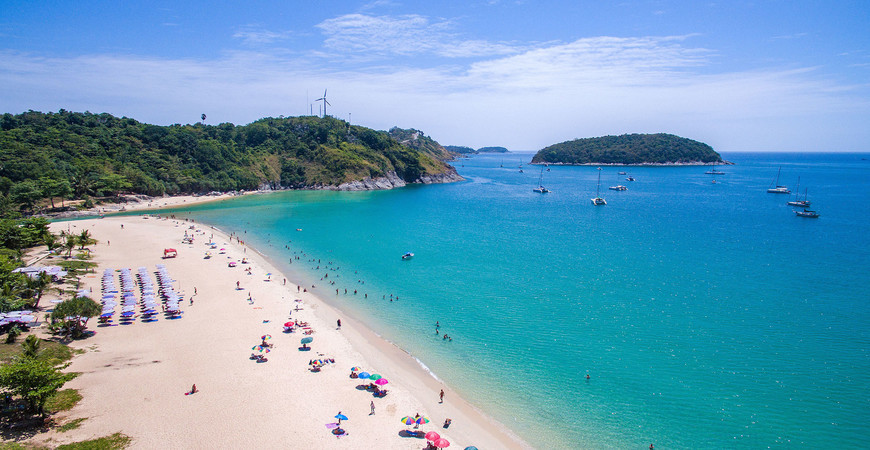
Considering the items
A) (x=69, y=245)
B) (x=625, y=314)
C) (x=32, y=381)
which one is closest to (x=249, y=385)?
(x=32, y=381)

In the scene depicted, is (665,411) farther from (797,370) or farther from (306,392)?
(306,392)

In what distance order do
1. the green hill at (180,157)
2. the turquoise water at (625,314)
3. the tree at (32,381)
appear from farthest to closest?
the green hill at (180,157), the turquoise water at (625,314), the tree at (32,381)

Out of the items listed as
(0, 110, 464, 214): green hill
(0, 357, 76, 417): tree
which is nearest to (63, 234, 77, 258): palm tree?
(0, 110, 464, 214): green hill

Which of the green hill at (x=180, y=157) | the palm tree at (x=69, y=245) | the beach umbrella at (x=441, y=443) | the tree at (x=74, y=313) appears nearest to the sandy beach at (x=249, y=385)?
the beach umbrella at (x=441, y=443)

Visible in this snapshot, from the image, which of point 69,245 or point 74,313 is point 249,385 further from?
point 69,245

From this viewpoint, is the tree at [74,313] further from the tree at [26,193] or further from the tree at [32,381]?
the tree at [26,193]

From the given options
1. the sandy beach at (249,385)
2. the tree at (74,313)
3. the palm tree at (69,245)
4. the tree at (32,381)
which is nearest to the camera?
the tree at (32,381)
